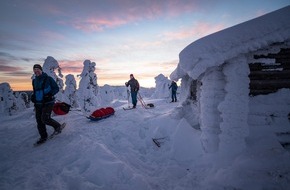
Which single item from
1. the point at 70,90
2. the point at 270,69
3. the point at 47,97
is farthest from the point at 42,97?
Answer: the point at 70,90

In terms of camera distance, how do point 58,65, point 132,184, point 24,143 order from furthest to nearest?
1. point 58,65
2. point 24,143
3. point 132,184

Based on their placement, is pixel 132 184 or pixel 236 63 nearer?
pixel 132 184

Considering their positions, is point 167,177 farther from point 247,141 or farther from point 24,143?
point 24,143

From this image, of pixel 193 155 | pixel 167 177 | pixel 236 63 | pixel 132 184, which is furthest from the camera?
pixel 193 155

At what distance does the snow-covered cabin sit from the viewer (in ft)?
17.0

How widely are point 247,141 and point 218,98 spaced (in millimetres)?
1401

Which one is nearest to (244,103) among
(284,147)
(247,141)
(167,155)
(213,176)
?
(247,141)

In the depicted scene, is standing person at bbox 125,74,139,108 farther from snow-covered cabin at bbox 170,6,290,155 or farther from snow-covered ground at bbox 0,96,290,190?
snow-covered cabin at bbox 170,6,290,155

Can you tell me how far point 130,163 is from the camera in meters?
5.47

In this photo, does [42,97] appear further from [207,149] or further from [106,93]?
[106,93]

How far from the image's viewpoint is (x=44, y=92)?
243 inches

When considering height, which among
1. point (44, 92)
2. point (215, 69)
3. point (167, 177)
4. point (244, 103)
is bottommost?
point (167, 177)

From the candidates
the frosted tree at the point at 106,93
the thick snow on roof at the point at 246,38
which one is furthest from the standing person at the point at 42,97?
the frosted tree at the point at 106,93

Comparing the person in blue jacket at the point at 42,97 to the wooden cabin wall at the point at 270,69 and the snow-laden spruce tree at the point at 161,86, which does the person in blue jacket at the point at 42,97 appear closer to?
the wooden cabin wall at the point at 270,69
